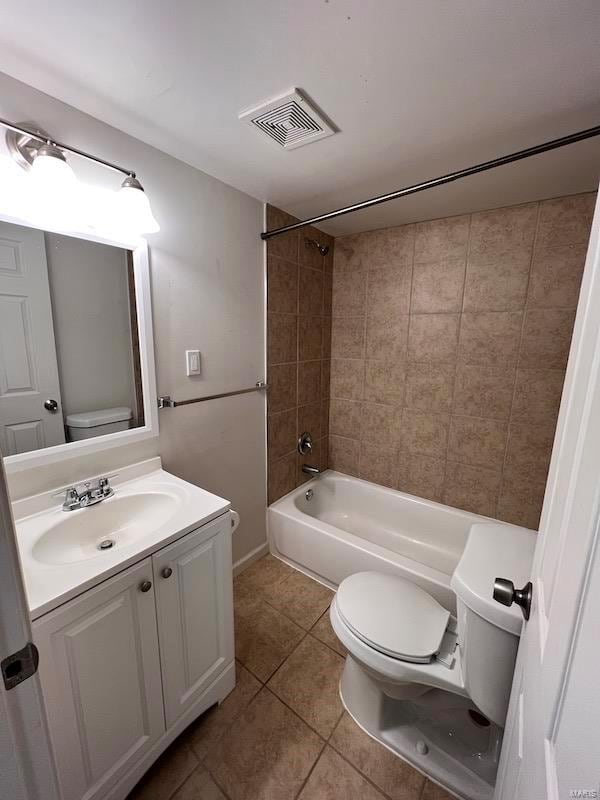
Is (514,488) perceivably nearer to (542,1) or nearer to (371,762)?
(371,762)

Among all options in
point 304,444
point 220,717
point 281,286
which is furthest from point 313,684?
point 281,286

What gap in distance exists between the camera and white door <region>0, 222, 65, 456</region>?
3.39 ft

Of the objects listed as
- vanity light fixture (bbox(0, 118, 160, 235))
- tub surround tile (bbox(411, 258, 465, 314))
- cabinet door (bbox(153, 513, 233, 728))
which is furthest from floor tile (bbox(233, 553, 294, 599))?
vanity light fixture (bbox(0, 118, 160, 235))

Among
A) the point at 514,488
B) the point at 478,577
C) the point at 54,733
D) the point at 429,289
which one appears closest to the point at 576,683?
the point at 478,577

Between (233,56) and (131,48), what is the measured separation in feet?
0.92

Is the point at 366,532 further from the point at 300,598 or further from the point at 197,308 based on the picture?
the point at 197,308

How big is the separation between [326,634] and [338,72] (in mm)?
2286

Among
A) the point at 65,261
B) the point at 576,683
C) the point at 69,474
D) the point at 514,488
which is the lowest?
the point at 514,488

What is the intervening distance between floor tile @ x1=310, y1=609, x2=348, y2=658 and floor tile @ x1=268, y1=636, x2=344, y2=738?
27 mm

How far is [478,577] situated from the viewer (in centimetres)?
95

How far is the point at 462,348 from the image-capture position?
204 cm

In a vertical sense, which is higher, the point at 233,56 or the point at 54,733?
the point at 233,56

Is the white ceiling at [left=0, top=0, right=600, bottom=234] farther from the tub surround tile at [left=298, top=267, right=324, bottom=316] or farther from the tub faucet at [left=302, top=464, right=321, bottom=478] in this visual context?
the tub faucet at [left=302, top=464, right=321, bottom=478]

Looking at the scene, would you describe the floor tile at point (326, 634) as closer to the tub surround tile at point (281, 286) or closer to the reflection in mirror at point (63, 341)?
the reflection in mirror at point (63, 341)
